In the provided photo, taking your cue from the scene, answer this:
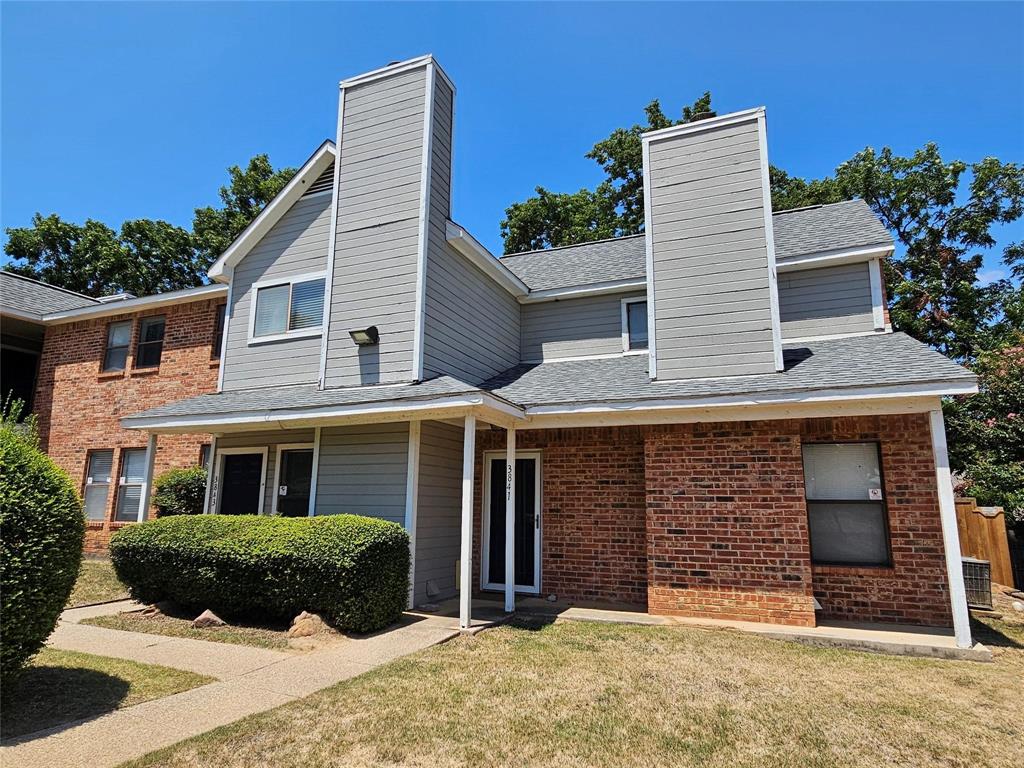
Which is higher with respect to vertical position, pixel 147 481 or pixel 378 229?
pixel 378 229

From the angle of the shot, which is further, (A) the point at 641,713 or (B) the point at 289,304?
(B) the point at 289,304

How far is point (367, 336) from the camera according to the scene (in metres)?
8.77

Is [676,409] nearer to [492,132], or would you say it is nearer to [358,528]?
[358,528]

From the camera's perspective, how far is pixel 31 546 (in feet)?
13.6

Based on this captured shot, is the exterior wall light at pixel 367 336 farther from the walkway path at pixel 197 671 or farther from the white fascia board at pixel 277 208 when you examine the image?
the walkway path at pixel 197 671

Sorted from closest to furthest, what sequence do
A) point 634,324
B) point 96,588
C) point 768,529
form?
point 768,529 < point 96,588 < point 634,324

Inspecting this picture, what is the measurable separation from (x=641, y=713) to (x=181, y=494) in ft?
33.0

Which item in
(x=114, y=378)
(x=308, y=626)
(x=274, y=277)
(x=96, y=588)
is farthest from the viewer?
(x=114, y=378)

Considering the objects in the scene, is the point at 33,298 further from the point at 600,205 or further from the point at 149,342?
the point at 600,205

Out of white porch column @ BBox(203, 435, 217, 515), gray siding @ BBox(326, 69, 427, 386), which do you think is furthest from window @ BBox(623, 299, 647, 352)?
white porch column @ BBox(203, 435, 217, 515)

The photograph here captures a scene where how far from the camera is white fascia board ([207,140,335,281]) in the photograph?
10320 millimetres

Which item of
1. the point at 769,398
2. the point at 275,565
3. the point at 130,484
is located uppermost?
the point at 769,398

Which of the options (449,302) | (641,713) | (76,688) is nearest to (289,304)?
(449,302)

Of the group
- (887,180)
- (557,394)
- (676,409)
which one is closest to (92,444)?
(557,394)
